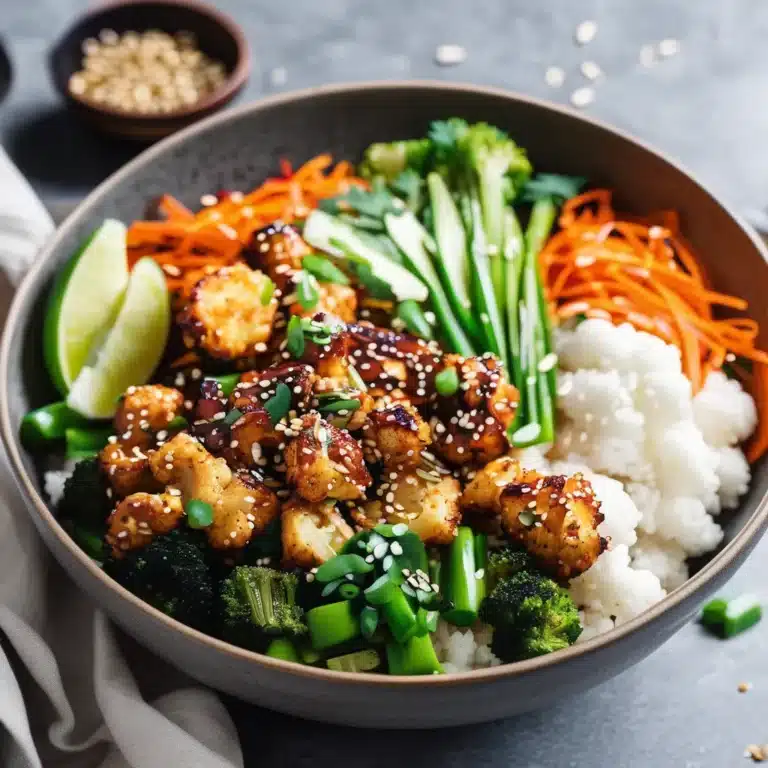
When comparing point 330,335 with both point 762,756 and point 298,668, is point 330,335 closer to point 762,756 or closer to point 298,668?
point 298,668

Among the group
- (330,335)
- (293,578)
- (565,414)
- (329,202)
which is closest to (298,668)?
(293,578)

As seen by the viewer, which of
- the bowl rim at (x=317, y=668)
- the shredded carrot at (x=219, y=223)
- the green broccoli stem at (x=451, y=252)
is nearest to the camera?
the bowl rim at (x=317, y=668)

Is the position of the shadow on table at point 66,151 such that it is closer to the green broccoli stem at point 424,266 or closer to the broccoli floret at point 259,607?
the green broccoli stem at point 424,266

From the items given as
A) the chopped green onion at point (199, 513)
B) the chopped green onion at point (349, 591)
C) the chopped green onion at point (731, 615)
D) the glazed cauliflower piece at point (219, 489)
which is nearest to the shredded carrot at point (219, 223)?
the glazed cauliflower piece at point (219, 489)

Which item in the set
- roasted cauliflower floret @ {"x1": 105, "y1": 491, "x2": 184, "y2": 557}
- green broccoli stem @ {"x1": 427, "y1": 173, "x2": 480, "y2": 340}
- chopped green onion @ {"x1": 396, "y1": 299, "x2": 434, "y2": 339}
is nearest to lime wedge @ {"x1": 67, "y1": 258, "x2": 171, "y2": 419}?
roasted cauliflower floret @ {"x1": 105, "y1": 491, "x2": 184, "y2": 557}

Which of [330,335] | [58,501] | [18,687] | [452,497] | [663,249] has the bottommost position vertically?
[18,687]

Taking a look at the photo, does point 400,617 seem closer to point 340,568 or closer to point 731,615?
point 340,568

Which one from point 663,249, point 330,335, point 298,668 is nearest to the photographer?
point 298,668

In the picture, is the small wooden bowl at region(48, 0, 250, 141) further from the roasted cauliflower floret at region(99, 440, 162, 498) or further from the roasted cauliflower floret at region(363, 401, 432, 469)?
the roasted cauliflower floret at region(363, 401, 432, 469)
